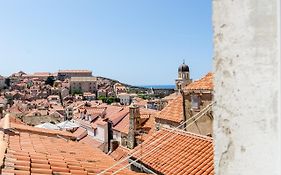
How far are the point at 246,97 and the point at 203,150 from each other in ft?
28.9

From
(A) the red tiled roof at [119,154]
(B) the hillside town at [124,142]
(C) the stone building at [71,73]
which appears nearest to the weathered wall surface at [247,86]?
(B) the hillside town at [124,142]

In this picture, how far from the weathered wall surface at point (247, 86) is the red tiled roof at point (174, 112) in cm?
2036

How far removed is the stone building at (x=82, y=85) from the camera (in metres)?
157

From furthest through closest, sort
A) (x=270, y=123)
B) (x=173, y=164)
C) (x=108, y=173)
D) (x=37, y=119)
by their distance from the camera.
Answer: (x=37, y=119), (x=173, y=164), (x=108, y=173), (x=270, y=123)

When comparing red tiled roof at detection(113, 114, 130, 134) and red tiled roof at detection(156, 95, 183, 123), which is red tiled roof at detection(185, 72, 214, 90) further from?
red tiled roof at detection(113, 114, 130, 134)

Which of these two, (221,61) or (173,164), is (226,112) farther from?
(173,164)

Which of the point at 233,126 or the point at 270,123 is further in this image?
the point at 233,126

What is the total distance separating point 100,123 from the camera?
50031 mm

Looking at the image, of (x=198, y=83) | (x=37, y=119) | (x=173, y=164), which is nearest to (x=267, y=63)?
(x=173, y=164)

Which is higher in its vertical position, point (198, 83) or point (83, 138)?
point (198, 83)

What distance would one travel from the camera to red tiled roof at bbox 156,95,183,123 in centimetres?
2310

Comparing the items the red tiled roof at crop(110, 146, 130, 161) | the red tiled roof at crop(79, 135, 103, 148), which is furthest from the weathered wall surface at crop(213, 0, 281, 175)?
the red tiled roof at crop(79, 135, 103, 148)

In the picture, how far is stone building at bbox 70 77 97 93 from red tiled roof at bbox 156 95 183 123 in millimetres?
133170

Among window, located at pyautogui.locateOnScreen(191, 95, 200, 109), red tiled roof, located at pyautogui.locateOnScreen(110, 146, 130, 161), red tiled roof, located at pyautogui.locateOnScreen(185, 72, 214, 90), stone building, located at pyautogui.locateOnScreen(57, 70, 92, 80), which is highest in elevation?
stone building, located at pyautogui.locateOnScreen(57, 70, 92, 80)
